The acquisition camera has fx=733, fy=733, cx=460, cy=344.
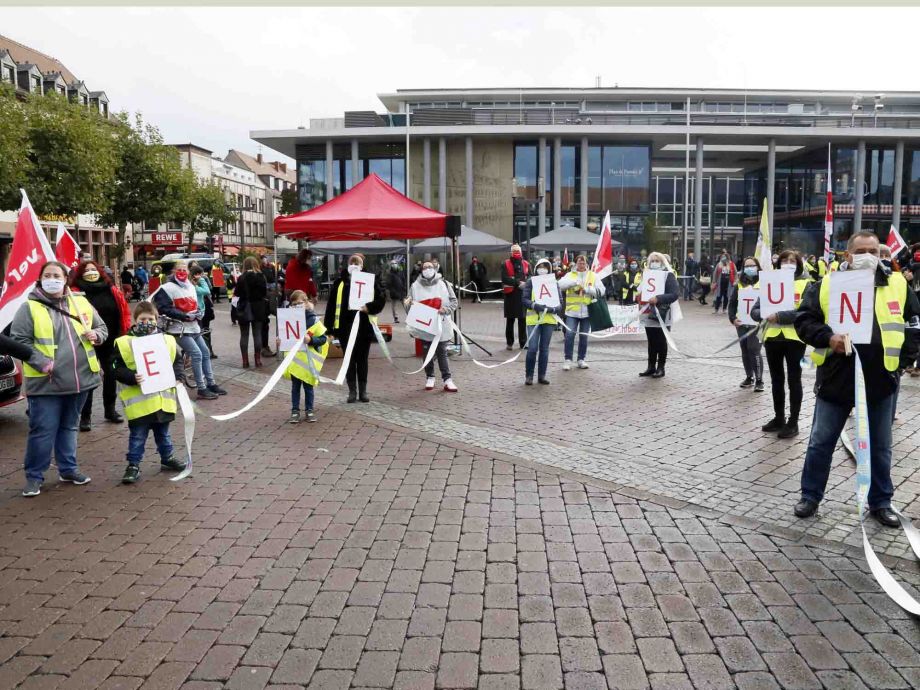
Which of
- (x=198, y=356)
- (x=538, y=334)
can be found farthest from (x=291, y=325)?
(x=538, y=334)

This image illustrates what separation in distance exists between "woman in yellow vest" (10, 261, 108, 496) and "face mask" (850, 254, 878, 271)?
5972mm

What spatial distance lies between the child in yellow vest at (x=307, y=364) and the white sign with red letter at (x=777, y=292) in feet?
16.1

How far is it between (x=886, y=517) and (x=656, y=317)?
20.1ft

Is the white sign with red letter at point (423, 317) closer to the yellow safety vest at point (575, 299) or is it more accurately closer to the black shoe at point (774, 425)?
the yellow safety vest at point (575, 299)

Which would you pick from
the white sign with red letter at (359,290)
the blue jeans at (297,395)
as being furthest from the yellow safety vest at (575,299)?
the blue jeans at (297,395)

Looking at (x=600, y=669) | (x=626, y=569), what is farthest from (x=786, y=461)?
(x=600, y=669)

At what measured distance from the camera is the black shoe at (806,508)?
515 centimetres

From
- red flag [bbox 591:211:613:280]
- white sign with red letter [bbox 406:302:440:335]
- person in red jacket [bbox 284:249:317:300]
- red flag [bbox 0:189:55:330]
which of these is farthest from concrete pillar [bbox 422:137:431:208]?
red flag [bbox 0:189:55:330]

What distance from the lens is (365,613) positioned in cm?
385

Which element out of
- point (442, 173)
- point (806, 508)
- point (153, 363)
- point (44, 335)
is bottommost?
point (806, 508)

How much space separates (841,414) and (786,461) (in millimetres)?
1583

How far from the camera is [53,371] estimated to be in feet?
19.4

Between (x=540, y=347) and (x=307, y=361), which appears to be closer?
(x=307, y=361)

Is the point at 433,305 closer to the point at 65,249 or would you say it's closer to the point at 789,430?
the point at 65,249
